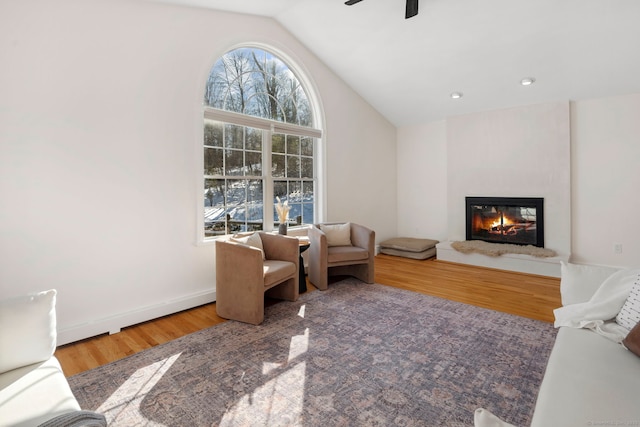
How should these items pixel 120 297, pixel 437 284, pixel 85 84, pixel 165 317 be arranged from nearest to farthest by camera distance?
pixel 85 84 < pixel 120 297 < pixel 165 317 < pixel 437 284

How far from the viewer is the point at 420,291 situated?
3744 mm

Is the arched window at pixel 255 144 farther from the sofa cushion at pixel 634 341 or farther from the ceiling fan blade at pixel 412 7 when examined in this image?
the sofa cushion at pixel 634 341

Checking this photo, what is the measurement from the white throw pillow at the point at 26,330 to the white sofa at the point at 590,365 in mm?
1797

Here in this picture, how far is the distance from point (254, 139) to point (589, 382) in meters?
3.65

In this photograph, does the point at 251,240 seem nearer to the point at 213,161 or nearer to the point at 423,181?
the point at 213,161

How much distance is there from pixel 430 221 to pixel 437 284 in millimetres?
2157

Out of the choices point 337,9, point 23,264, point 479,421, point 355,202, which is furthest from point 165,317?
point 337,9

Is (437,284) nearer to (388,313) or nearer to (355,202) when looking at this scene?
(388,313)

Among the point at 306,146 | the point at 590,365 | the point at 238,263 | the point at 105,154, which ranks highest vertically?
the point at 306,146

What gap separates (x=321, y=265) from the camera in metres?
3.75

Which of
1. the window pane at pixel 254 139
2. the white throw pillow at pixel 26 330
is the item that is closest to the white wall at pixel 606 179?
the window pane at pixel 254 139

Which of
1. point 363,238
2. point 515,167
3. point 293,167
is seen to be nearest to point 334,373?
point 363,238

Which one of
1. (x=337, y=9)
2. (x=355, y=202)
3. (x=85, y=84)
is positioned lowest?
(x=355, y=202)

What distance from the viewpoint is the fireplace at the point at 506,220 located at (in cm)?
475
